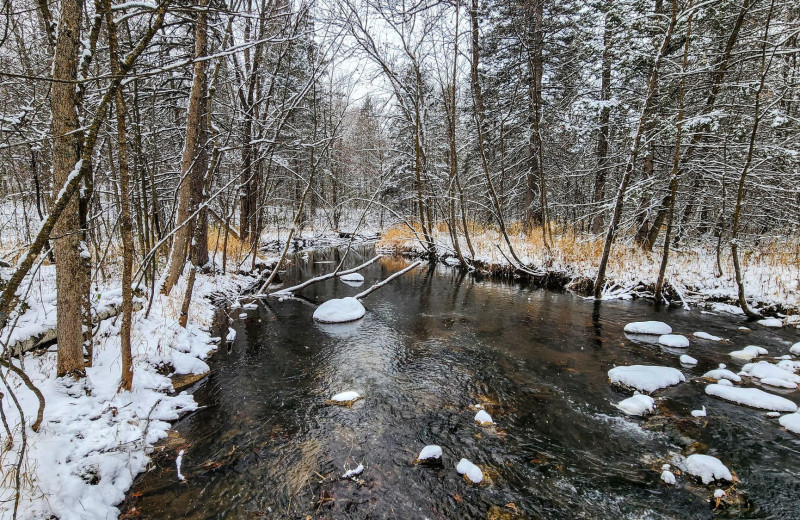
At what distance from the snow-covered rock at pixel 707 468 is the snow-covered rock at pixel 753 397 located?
1530mm

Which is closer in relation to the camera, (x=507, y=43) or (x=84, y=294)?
(x=84, y=294)

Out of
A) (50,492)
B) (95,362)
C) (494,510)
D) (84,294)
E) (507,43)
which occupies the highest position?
(507,43)

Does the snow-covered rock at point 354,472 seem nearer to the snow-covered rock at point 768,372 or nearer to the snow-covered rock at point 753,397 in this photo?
the snow-covered rock at point 753,397

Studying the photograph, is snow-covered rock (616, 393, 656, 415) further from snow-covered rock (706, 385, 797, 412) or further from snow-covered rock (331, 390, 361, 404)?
snow-covered rock (331, 390, 361, 404)

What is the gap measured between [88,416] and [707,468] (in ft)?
18.5

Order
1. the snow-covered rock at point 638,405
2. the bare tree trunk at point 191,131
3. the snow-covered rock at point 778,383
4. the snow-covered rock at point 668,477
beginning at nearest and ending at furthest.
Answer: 1. the snow-covered rock at point 668,477
2. the snow-covered rock at point 638,405
3. the snow-covered rock at point 778,383
4. the bare tree trunk at point 191,131

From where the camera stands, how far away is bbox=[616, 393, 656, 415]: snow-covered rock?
409cm

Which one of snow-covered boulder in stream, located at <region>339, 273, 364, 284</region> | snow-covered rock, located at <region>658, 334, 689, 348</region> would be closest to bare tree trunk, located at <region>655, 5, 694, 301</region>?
snow-covered rock, located at <region>658, 334, 689, 348</region>

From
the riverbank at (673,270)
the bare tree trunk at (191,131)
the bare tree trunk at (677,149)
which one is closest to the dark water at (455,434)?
the riverbank at (673,270)

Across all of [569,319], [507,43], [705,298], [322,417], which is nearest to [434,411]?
[322,417]

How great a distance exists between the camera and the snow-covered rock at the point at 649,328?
6453 millimetres

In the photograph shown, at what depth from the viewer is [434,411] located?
421 centimetres

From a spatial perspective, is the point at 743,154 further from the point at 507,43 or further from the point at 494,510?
the point at 494,510

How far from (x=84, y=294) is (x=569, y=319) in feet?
26.1
